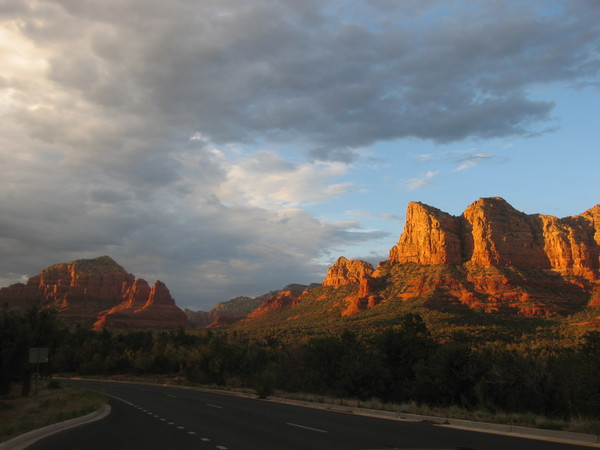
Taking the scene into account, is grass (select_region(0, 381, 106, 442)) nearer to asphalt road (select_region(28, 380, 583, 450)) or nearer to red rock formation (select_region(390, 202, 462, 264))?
asphalt road (select_region(28, 380, 583, 450))

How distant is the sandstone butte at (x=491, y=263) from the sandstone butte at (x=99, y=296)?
6805 centimetres

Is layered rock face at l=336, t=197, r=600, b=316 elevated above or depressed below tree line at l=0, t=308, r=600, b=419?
above

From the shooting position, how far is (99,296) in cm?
15988

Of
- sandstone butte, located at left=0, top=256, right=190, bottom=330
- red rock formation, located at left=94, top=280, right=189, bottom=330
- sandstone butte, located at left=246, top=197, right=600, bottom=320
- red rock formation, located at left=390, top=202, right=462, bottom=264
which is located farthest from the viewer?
sandstone butte, located at left=0, top=256, right=190, bottom=330

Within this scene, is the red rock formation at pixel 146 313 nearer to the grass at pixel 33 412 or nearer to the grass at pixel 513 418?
the grass at pixel 33 412

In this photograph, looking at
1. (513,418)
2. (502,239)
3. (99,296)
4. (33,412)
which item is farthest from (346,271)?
(513,418)

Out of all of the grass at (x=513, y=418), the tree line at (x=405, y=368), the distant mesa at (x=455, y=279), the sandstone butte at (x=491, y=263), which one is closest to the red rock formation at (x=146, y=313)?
the distant mesa at (x=455, y=279)

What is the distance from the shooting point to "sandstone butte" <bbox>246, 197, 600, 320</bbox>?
86250 millimetres

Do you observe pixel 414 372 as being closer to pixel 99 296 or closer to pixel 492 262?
pixel 492 262

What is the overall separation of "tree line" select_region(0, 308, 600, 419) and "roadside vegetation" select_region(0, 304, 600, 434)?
0.17 feet

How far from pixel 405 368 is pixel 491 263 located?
8368 centimetres

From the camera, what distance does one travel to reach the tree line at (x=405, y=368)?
1850 centimetres

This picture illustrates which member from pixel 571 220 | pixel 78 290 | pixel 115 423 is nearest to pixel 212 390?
pixel 115 423

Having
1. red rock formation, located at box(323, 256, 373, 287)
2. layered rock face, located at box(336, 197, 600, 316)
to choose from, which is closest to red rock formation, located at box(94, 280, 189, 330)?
red rock formation, located at box(323, 256, 373, 287)
